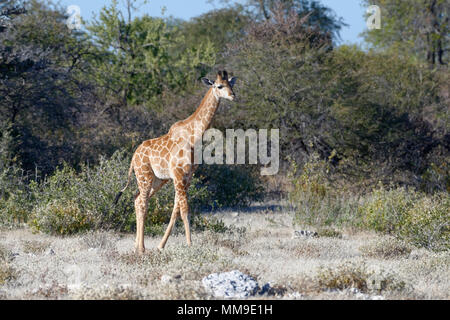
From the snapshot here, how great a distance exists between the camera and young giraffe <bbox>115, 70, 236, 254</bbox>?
27.3ft

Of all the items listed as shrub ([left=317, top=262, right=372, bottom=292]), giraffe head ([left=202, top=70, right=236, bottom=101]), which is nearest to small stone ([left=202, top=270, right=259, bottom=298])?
shrub ([left=317, top=262, right=372, bottom=292])

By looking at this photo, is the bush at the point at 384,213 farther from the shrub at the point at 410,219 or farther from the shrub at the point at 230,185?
the shrub at the point at 230,185

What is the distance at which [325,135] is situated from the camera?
17141 millimetres

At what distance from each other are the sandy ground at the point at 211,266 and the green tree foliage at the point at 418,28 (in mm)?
22916

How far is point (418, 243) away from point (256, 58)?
9332 millimetres

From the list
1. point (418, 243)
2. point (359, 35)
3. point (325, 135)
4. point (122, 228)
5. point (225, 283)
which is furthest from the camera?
point (359, 35)

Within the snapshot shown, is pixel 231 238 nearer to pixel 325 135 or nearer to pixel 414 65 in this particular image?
pixel 325 135

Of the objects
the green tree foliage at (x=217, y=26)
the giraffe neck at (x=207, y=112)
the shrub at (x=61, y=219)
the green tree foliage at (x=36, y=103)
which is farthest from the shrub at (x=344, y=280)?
the green tree foliage at (x=217, y=26)

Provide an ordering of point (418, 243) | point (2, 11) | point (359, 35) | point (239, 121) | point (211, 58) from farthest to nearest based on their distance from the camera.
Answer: point (359, 35)
point (211, 58)
point (239, 121)
point (2, 11)
point (418, 243)

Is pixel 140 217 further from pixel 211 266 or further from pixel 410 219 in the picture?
pixel 410 219

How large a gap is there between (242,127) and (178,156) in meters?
10.1

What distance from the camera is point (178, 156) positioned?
839 centimetres

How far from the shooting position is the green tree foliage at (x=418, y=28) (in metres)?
30.9

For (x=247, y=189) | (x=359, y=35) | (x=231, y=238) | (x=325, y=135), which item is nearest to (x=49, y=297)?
(x=231, y=238)
